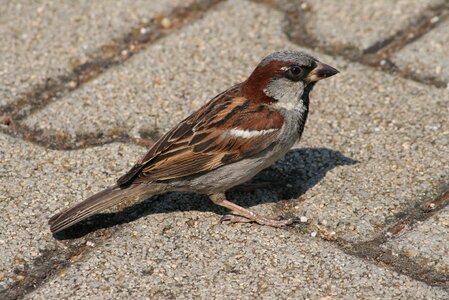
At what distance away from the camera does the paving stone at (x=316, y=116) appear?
4.02m

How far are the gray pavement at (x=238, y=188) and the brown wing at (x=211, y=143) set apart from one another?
0.27 metres

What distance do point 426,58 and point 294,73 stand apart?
1337 millimetres

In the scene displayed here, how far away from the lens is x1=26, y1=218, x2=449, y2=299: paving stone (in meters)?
3.39

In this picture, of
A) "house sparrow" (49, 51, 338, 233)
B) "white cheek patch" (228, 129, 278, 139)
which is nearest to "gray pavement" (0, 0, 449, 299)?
"house sparrow" (49, 51, 338, 233)

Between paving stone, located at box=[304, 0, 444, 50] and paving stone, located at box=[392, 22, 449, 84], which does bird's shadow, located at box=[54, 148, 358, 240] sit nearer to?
paving stone, located at box=[392, 22, 449, 84]

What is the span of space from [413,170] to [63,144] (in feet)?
6.23

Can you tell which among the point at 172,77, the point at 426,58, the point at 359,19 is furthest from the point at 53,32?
the point at 426,58

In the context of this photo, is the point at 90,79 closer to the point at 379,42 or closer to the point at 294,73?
the point at 294,73

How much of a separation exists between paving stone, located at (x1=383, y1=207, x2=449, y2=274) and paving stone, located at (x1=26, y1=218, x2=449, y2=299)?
17cm

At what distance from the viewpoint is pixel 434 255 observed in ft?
11.7

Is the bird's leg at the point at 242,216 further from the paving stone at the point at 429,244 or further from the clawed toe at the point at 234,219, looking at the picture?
the paving stone at the point at 429,244

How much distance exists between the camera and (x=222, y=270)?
11.6 ft

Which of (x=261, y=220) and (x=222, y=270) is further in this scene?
(x=261, y=220)

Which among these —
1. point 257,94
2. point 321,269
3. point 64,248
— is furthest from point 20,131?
point 321,269
